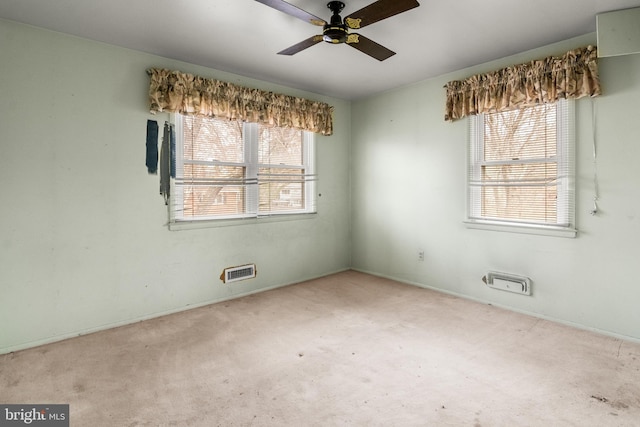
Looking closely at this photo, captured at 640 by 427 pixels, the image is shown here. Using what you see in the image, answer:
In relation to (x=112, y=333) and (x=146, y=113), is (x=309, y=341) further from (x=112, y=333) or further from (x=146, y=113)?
(x=146, y=113)

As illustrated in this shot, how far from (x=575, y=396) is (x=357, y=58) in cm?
327

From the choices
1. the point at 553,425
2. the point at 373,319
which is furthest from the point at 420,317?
the point at 553,425

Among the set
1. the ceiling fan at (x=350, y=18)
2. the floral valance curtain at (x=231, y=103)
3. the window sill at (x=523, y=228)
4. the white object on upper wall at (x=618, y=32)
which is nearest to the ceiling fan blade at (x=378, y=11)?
the ceiling fan at (x=350, y=18)

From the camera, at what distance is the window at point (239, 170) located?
357 cm

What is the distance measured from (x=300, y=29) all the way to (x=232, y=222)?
218cm

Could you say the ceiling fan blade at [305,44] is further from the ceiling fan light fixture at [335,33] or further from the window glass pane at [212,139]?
the window glass pane at [212,139]

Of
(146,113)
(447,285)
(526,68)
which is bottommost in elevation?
(447,285)

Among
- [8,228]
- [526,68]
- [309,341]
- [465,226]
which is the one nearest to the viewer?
[8,228]

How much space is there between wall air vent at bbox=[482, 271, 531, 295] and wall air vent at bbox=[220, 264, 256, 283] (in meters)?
2.69

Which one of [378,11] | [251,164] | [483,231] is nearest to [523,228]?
[483,231]

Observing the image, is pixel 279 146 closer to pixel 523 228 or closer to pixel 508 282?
pixel 523 228

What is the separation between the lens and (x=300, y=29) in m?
2.79

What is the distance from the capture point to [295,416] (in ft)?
6.10

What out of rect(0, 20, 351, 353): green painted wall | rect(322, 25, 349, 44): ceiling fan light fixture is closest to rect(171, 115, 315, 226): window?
rect(0, 20, 351, 353): green painted wall
